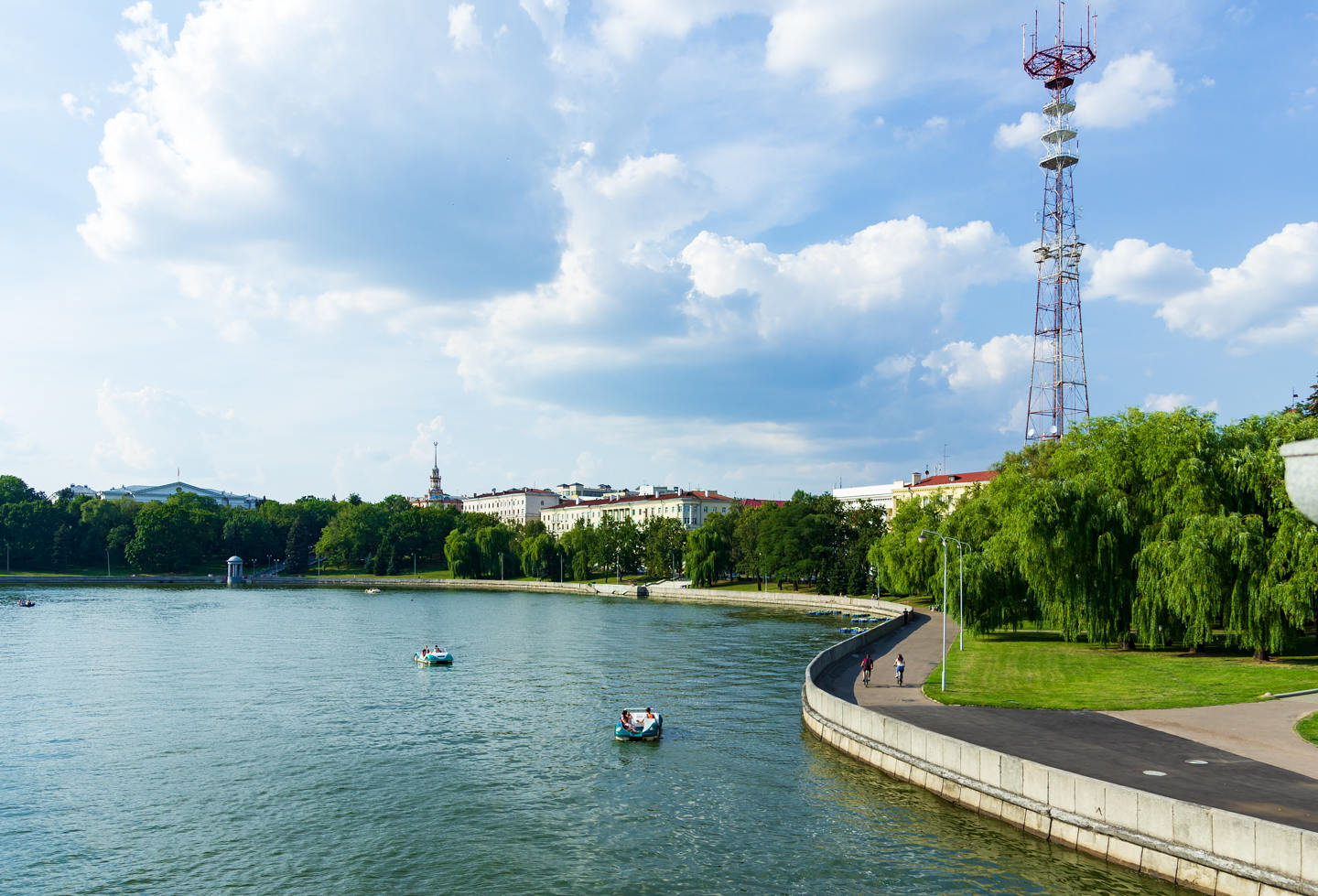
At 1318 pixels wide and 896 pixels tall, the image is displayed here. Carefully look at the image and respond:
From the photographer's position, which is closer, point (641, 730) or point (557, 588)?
point (641, 730)

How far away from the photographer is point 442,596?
15562 centimetres

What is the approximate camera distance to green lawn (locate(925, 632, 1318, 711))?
40.2 metres

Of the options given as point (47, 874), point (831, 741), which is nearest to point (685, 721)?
point (831, 741)

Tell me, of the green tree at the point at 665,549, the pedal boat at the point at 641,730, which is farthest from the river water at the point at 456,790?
the green tree at the point at 665,549

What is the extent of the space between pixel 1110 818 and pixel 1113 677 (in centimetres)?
2518

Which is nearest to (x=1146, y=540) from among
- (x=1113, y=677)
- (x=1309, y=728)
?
(x=1113, y=677)

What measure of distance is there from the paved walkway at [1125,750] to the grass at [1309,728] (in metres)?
1.34

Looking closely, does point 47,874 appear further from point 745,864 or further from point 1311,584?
point 1311,584

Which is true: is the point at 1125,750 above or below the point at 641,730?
above

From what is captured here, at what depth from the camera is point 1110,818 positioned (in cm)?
2439

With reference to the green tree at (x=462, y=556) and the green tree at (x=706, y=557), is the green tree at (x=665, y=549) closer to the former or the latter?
the green tree at (x=706, y=557)

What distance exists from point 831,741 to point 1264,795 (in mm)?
16970

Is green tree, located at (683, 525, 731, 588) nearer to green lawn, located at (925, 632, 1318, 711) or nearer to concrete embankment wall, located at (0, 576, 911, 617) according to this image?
concrete embankment wall, located at (0, 576, 911, 617)

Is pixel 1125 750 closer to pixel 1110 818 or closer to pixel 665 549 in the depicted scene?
pixel 1110 818
